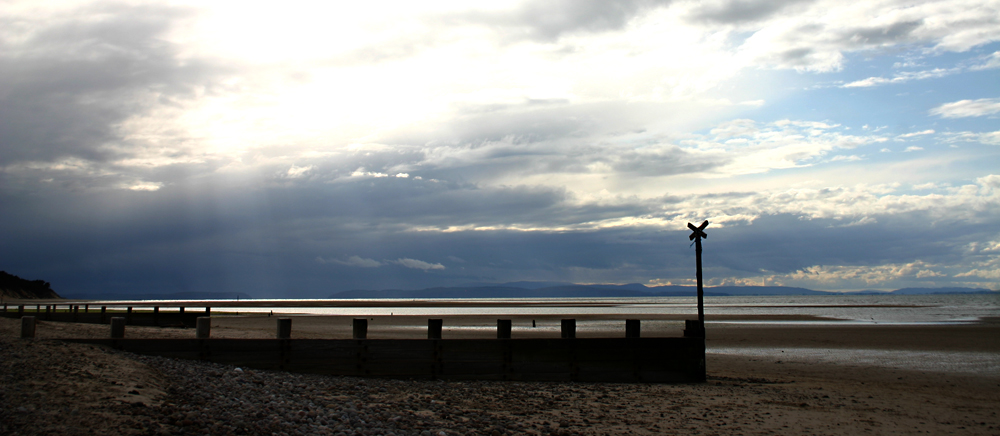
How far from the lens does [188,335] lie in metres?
29.4

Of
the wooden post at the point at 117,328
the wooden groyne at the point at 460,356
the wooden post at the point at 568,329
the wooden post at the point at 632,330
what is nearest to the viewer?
the wooden groyne at the point at 460,356

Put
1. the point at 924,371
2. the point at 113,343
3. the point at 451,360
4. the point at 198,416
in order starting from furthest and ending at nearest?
the point at 924,371, the point at 451,360, the point at 113,343, the point at 198,416

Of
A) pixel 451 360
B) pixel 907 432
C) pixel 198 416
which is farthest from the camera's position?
pixel 451 360

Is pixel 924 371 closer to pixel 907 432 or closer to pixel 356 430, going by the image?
pixel 907 432

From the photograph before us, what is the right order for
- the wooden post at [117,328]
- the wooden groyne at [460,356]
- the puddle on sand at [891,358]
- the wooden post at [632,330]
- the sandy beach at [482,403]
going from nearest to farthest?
the sandy beach at [482,403], the wooden groyne at [460,356], the wooden post at [117,328], the wooden post at [632,330], the puddle on sand at [891,358]

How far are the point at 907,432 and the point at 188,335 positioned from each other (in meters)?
28.7

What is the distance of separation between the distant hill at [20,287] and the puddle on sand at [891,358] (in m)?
172

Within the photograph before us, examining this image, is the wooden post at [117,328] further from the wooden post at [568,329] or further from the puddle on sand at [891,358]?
the puddle on sand at [891,358]

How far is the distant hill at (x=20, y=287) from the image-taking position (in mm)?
157875

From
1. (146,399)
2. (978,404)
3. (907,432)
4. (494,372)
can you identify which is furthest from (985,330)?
(146,399)

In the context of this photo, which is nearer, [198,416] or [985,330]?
[198,416]

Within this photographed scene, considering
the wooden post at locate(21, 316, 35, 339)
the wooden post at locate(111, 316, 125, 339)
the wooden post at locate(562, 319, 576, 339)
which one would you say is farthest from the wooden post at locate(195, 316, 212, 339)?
the wooden post at locate(562, 319, 576, 339)

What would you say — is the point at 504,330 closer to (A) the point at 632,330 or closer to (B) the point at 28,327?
(A) the point at 632,330

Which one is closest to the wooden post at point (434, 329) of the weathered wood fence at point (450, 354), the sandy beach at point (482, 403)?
the weathered wood fence at point (450, 354)
